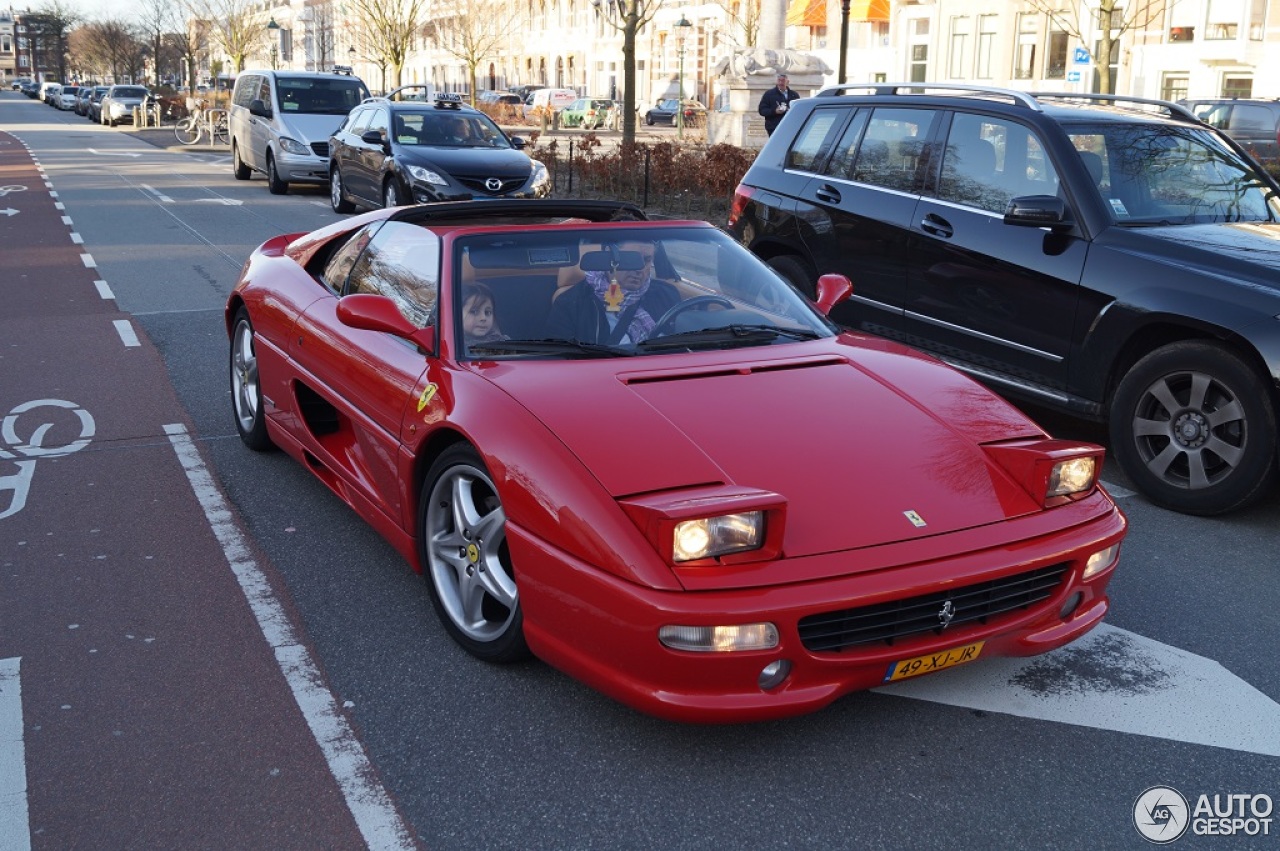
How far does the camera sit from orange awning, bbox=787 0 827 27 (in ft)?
190

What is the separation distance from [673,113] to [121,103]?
24.0 m

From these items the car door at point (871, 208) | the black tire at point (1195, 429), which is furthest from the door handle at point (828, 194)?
the black tire at point (1195, 429)

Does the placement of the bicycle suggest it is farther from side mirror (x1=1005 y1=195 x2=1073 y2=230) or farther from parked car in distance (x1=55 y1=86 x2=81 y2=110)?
parked car in distance (x1=55 y1=86 x2=81 y2=110)

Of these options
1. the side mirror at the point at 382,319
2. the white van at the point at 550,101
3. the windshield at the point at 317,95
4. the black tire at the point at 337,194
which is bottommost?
the black tire at the point at 337,194

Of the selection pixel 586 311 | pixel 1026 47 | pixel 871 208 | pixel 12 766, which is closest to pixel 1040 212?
pixel 871 208

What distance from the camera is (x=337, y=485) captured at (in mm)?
5172

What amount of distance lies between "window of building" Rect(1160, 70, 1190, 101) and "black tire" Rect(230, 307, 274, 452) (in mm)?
43710

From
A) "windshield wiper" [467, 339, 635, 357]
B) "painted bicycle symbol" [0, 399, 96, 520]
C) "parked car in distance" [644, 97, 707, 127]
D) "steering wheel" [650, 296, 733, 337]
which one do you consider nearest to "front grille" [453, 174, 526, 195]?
"painted bicycle symbol" [0, 399, 96, 520]

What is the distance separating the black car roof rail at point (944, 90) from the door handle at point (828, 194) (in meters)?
0.66

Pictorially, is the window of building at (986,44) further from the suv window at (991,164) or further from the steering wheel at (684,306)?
the steering wheel at (684,306)

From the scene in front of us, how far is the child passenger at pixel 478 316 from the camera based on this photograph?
443cm

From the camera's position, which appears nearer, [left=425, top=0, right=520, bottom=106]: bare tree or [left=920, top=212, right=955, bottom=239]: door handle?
[left=920, top=212, right=955, bottom=239]: door handle

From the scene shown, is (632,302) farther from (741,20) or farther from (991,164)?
(741,20)

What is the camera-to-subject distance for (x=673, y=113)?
57812mm
